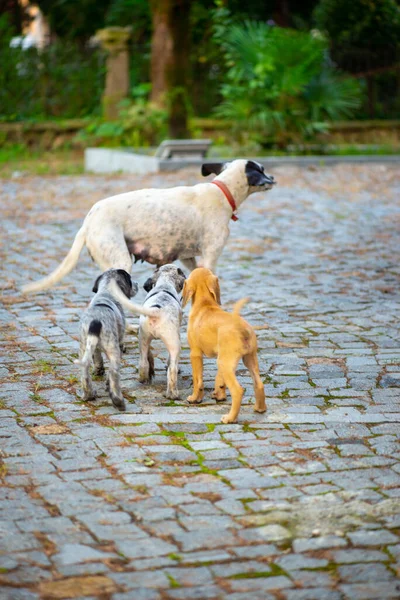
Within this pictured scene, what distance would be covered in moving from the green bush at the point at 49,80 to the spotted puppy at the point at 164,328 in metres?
17.6

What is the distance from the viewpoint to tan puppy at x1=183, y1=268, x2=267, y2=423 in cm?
494

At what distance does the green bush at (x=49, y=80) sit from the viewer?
73.7 ft

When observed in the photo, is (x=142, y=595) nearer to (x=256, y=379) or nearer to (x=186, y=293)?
(x=256, y=379)

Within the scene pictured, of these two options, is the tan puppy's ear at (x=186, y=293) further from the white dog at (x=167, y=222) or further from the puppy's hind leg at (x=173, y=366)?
the white dog at (x=167, y=222)

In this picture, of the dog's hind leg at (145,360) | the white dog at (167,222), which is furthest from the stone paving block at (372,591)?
the white dog at (167,222)

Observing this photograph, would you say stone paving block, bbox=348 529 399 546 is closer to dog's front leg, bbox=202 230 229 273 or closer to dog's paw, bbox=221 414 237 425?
dog's paw, bbox=221 414 237 425

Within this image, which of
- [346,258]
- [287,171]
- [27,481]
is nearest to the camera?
[27,481]

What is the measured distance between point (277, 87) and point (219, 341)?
45.5 ft

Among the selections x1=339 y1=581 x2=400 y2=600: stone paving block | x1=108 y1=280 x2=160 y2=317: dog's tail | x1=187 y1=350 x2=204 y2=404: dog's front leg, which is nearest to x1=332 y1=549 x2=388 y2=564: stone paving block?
x1=339 y1=581 x2=400 y2=600: stone paving block

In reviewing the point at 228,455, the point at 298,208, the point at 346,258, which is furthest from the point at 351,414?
the point at 298,208

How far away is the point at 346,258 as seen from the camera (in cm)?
994

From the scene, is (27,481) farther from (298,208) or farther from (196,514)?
(298,208)

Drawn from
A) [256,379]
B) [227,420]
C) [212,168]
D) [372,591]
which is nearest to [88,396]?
[227,420]

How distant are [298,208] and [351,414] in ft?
27.1
